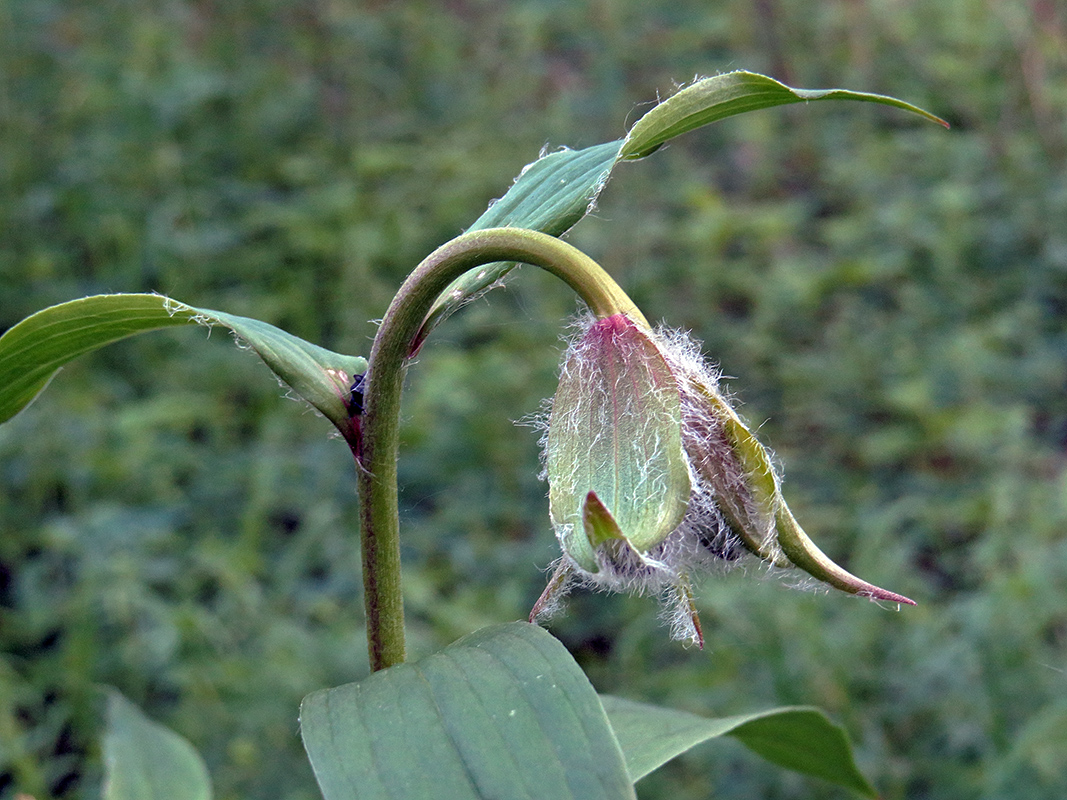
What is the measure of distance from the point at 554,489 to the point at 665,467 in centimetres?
7

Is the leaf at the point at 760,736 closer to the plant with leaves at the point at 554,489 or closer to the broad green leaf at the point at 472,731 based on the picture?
the plant with leaves at the point at 554,489

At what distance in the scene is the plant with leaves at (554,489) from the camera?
22.5 inches

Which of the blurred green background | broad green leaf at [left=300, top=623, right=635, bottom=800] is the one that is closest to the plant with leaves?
broad green leaf at [left=300, top=623, right=635, bottom=800]

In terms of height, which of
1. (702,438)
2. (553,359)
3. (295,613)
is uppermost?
(702,438)

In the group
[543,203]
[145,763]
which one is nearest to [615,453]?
[543,203]

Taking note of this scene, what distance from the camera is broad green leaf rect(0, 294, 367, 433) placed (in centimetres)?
73

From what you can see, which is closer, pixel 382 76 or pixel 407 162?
pixel 407 162

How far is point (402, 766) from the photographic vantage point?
0.57 m

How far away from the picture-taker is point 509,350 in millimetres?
2924

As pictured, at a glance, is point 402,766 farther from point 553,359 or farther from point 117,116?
point 117,116

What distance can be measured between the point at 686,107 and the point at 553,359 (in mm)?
2082

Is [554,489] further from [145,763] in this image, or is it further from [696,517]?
[145,763]

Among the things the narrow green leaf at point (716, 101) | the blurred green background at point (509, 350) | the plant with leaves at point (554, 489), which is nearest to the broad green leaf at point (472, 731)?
the plant with leaves at point (554, 489)

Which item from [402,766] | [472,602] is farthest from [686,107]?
[472,602]
